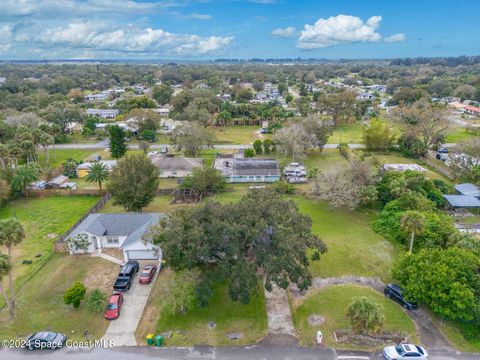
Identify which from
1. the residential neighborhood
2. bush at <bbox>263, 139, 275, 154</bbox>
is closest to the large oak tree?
the residential neighborhood

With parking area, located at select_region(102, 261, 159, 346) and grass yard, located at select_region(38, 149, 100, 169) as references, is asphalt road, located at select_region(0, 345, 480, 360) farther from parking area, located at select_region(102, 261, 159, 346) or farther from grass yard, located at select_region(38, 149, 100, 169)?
grass yard, located at select_region(38, 149, 100, 169)

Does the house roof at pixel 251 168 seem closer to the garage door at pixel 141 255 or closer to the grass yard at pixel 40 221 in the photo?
the grass yard at pixel 40 221

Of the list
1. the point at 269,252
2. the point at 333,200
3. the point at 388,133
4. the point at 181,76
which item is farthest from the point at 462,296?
the point at 181,76

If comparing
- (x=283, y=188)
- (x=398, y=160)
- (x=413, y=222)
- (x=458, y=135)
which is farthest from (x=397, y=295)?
(x=458, y=135)

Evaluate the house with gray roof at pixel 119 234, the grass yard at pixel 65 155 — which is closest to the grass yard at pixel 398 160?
the house with gray roof at pixel 119 234

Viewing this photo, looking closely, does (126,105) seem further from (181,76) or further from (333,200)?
(181,76)

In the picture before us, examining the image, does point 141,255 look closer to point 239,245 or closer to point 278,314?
point 239,245
